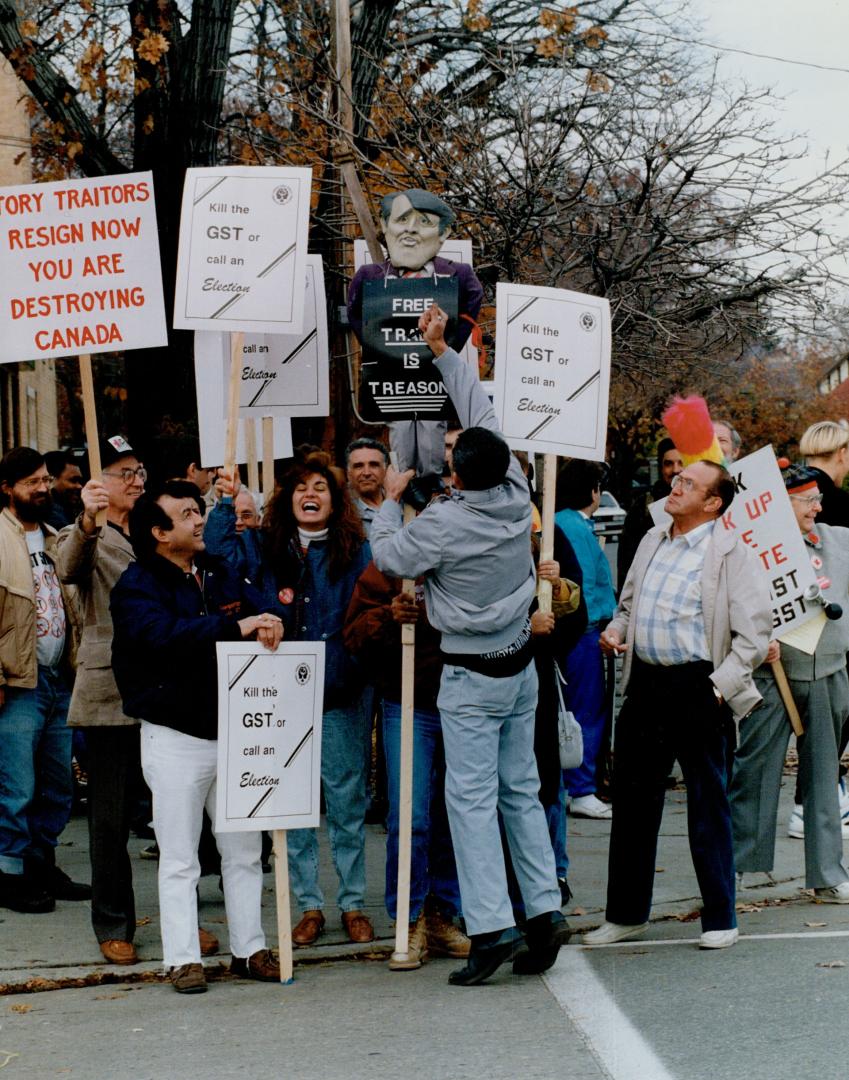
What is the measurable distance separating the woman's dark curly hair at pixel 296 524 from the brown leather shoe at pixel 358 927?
1.45 m

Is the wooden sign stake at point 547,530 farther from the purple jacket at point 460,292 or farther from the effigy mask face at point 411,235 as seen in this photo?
the effigy mask face at point 411,235

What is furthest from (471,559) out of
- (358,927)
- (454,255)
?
(454,255)

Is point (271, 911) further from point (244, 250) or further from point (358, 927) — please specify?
point (244, 250)

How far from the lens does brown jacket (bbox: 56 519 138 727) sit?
22.3 feet

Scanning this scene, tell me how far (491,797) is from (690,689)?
3.16 feet

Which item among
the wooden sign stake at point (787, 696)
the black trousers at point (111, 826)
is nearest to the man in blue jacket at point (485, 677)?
the black trousers at point (111, 826)

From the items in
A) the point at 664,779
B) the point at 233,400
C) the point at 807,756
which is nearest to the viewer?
the point at 664,779

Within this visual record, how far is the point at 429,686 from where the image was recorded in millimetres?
6812

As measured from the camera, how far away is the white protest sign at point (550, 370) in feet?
23.2

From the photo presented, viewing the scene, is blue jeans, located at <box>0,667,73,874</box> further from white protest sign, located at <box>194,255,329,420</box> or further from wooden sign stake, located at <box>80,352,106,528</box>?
white protest sign, located at <box>194,255,329,420</box>

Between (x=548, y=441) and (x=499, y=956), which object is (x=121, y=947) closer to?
(x=499, y=956)

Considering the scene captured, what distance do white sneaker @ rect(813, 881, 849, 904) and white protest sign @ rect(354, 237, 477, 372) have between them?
9.44 feet

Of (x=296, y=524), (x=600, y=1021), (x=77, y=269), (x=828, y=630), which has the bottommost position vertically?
(x=600, y=1021)

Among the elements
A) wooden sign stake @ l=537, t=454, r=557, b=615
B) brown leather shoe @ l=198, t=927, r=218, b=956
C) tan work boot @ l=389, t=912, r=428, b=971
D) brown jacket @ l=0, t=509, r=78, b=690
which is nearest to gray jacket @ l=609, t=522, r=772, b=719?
wooden sign stake @ l=537, t=454, r=557, b=615
